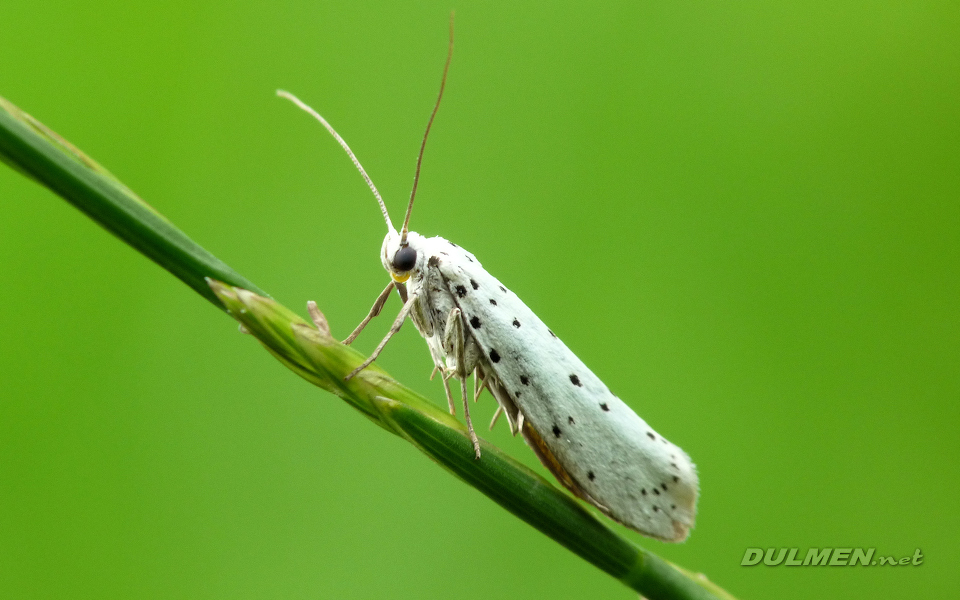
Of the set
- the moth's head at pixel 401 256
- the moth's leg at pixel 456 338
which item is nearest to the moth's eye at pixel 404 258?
the moth's head at pixel 401 256

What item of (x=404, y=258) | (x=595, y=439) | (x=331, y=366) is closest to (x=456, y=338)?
(x=404, y=258)

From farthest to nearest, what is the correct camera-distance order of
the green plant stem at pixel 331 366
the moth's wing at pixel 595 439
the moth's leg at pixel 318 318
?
1. the moth's wing at pixel 595 439
2. the moth's leg at pixel 318 318
3. the green plant stem at pixel 331 366

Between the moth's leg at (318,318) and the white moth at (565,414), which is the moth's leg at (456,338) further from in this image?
the moth's leg at (318,318)

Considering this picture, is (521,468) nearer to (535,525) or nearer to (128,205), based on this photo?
(535,525)

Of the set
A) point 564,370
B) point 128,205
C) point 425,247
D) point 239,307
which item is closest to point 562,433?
point 564,370

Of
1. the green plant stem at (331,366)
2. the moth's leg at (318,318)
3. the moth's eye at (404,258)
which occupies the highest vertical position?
the moth's eye at (404,258)

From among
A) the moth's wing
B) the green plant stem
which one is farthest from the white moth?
the green plant stem
